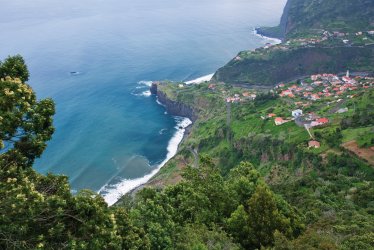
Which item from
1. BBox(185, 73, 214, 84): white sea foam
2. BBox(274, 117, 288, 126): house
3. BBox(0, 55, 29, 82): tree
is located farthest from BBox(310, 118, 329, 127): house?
BBox(185, 73, 214, 84): white sea foam

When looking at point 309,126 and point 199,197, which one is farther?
point 309,126

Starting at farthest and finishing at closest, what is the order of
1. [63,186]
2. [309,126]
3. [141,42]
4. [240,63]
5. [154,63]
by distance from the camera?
[141,42], [154,63], [240,63], [309,126], [63,186]

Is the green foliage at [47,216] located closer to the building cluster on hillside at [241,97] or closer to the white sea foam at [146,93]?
the building cluster on hillside at [241,97]

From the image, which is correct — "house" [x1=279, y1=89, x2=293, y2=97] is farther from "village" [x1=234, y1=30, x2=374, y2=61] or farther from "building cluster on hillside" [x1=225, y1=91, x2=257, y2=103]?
"village" [x1=234, y1=30, x2=374, y2=61]

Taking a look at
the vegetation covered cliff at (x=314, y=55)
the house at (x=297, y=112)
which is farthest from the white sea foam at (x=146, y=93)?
the house at (x=297, y=112)

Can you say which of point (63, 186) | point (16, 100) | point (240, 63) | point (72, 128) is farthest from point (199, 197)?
point (240, 63)

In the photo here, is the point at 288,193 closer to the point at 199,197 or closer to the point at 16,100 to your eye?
the point at 199,197

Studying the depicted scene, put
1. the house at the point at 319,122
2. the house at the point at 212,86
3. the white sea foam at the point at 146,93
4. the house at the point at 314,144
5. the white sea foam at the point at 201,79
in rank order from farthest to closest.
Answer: the white sea foam at the point at 201,79, the white sea foam at the point at 146,93, the house at the point at 212,86, the house at the point at 319,122, the house at the point at 314,144

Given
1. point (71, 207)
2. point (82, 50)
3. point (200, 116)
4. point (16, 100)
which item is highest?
point (16, 100)

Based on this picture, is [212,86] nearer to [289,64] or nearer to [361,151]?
[289,64]

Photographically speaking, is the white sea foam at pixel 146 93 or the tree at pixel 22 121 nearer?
the tree at pixel 22 121
